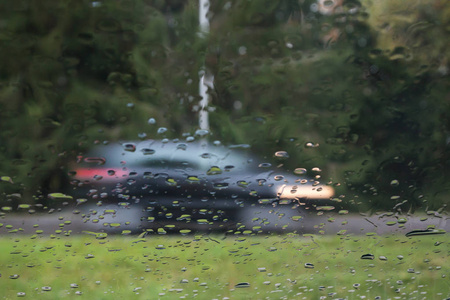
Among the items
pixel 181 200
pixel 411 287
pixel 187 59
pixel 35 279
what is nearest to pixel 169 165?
pixel 181 200

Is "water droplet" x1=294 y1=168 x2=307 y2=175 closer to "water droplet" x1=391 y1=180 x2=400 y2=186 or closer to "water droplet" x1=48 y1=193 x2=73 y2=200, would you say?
"water droplet" x1=391 y1=180 x2=400 y2=186

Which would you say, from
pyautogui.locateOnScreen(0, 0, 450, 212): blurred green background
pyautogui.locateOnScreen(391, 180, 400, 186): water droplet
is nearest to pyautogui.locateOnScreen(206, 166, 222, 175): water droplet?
pyautogui.locateOnScreen(0, 0, 450, 212): blurred green background

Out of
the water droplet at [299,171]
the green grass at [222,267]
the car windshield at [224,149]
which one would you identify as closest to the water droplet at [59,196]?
the car windshield at [224,149]

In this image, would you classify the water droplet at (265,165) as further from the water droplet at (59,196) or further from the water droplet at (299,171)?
the water droplet at (59,196)

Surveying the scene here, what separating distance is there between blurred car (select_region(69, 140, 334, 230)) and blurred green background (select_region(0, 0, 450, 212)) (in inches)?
2.7

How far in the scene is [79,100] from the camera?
222 cm

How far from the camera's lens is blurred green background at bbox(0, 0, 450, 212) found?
2.20 meters

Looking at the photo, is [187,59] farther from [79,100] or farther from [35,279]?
[35,279]

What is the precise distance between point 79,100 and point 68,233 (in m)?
0.65

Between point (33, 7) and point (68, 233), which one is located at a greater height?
point (33, 7)

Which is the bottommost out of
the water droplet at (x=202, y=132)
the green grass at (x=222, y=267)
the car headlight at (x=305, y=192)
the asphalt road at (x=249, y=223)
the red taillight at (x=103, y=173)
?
the green grass at (x=222, y=267)

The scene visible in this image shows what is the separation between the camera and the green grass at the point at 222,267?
7.31ft

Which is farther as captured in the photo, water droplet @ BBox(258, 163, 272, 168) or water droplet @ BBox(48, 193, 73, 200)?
water droplet @ BBox(258, 163, 272, 168)

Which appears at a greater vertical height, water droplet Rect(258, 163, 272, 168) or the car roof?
the car roof
